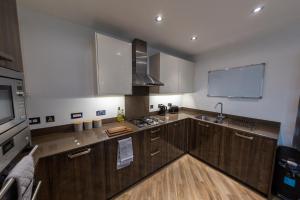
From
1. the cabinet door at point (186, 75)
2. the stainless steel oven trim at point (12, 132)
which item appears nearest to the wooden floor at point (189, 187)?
the stainless steel oven trim at point (12, 132)

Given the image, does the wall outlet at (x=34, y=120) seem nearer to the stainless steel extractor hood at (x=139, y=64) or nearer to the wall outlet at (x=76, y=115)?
the wall outlet at (x=76, y=115)

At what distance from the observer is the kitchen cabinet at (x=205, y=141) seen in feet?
6.72

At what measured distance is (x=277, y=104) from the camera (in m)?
1.86

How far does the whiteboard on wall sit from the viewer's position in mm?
2033

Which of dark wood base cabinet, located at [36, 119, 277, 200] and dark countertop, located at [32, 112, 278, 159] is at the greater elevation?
dark countertop, located at [32, 112, 278, 159]

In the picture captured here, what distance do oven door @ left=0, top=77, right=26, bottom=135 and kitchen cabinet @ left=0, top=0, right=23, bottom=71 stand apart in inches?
4.6

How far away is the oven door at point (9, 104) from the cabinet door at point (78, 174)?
0.47 m

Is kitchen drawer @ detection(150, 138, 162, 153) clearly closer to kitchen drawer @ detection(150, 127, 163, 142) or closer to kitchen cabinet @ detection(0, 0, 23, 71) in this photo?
kitchen drawer @ detection(150, 127, 163, 142)

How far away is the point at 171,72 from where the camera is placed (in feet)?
8.08

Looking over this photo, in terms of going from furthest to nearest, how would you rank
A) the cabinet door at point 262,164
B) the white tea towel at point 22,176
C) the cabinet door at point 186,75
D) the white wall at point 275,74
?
the cabinet door at point 186,75 < the white wall at point 275,74 < the cabinet door at point 262,164 < the white tea towel at point 22,176

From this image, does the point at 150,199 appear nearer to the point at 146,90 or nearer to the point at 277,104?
the point at 146,90

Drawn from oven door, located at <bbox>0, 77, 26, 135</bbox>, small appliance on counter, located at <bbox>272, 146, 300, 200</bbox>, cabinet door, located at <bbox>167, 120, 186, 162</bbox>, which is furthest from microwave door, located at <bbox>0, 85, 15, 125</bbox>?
small appliance on counter, located at <bbox>272, 146, 300, 200</bbox>

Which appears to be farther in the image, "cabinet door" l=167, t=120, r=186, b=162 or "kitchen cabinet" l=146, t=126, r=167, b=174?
"cabinet door" l=167, t=120, r=186, b=162

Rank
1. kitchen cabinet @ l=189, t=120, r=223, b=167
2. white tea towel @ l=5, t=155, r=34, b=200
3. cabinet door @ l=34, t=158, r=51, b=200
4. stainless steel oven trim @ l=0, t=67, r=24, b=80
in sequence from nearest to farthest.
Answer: white tea towel @ l=5, t=155, r=34, b=200 < stainless steel oven trim @ l=0, t=67, r=24, b=80 < cabinet door @ l=34, t=158, r=51, b=200 < kitchen cabinet @ l=189, t=120, r=223, b=167
